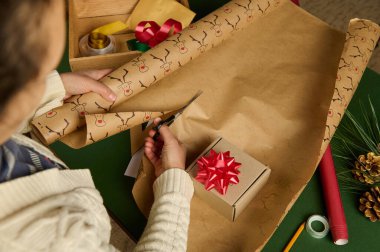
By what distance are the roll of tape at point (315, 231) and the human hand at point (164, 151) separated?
0.78 feet

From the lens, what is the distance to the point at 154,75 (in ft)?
2.61

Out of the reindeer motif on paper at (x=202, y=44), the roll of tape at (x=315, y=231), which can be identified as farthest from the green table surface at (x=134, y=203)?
the reindeer motif on paper at (x=202, y=44)

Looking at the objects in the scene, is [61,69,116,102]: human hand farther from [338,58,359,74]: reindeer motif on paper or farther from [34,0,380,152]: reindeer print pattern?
[338,58,359,74]: reindeer motif on paper

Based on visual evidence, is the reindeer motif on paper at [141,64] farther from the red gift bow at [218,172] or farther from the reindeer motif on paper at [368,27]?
the reindeer motif on paper at [368,27]

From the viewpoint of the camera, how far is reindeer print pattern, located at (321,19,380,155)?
74 cm

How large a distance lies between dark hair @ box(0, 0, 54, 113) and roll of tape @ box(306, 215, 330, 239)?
53 centimetres

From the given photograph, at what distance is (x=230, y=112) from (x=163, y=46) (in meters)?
0.19

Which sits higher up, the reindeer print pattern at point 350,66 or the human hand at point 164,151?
the reindeer print pattern at point 350,66

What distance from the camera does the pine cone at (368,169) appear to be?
2.46ft

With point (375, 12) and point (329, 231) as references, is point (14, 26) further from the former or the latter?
point (375, 12)

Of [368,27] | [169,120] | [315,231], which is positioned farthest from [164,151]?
[368,27]

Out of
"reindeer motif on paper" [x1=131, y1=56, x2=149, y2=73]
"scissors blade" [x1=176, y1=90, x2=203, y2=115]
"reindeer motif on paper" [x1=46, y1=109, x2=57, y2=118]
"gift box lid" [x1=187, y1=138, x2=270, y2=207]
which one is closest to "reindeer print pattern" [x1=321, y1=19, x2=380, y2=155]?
"gift box lid" [x1=187, y1=138, x2=270, y2=207]

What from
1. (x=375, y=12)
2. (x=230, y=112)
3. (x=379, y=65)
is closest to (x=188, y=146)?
(x=230, y=112)

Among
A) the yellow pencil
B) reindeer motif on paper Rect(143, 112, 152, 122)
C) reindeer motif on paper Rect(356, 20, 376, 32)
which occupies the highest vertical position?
reindeer motif on paper Rect(356, 20, 376, 32)
